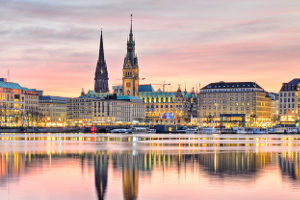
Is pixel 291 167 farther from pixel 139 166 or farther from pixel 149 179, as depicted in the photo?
pixel 149 179

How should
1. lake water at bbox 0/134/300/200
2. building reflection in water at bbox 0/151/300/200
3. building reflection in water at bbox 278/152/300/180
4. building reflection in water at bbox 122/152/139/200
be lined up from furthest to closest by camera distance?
building reflection in water at bbox 278/152/300/180 → building reflection in water at bbox 0/151/300/200 → lake water at bbox 0/134/300/200 → building reflection in water at bbox 122/152/139/200

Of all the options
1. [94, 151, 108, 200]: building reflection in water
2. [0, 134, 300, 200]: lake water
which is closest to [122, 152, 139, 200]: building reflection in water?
[0, 134, 300, 200]: lake water

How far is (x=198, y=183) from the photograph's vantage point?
34281mm

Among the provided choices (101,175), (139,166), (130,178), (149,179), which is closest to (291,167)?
(139,166)

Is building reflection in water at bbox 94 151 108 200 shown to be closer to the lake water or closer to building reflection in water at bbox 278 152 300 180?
the lake water

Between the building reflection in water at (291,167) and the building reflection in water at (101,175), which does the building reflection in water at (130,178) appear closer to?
the building reflection in water at (101,175)

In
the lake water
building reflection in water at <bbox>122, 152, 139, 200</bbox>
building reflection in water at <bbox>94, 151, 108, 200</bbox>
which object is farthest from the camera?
building reflection in water at <bbox>94, 151, 108, 200</bbox>

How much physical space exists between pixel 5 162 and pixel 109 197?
21674 millimetres

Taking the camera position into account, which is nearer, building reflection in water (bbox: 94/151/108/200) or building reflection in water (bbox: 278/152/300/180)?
building reflection in water (bbox: 94/151/108/200)

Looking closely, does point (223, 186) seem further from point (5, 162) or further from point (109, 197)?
point (5, 162)

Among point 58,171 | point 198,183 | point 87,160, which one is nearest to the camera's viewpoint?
point 198,183

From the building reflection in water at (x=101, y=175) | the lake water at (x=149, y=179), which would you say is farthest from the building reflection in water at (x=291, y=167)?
the building reflection in water at (x=101, y=175)

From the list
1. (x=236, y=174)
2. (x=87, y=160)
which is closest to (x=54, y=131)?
(x=87, y=160)

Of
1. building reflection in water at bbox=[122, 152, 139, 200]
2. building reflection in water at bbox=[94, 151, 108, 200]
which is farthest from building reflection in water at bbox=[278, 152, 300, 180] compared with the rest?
building reflection in water at bbox=[94, 151, 108, 200]
